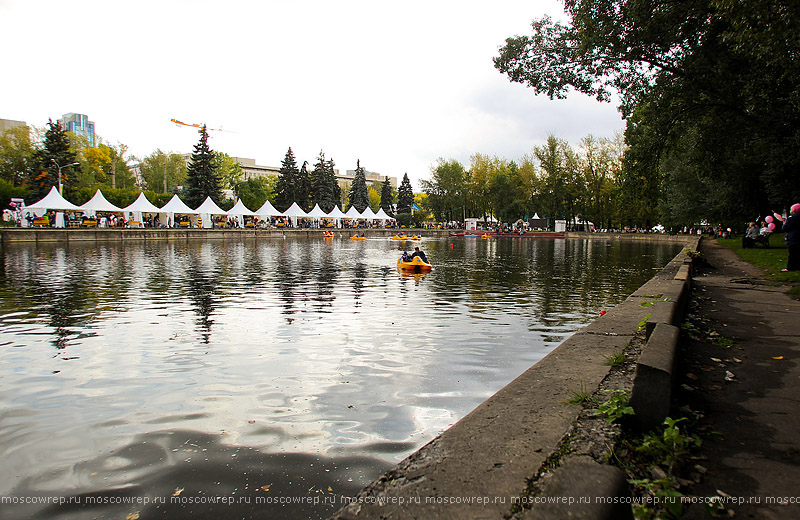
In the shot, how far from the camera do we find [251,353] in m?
8.93

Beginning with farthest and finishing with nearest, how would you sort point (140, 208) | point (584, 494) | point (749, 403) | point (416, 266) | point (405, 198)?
point (405, 198) → point (140, 208) → point (416, 266) → point (749, 403) → point (584, 494)

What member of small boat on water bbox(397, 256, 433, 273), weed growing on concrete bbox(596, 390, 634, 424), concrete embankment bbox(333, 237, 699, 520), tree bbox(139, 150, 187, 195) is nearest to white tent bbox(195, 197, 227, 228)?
small boat on water bbox(397, 256, 433, 273)

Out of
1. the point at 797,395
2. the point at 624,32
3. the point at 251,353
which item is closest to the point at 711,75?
the point at 624,32

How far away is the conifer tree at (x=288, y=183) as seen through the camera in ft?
318

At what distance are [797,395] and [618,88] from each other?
18.6 metres

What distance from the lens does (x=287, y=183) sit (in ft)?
319

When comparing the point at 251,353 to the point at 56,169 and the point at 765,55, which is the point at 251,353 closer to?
the point at 765,55

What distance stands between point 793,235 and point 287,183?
297ft

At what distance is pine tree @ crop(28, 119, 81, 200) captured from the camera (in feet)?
227

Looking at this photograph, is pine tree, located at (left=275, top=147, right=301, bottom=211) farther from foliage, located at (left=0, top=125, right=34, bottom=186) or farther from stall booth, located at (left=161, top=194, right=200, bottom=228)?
foliage, located at (left=0, top=125, right=34, bottom=186)

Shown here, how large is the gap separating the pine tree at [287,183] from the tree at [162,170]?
34137 millimetres

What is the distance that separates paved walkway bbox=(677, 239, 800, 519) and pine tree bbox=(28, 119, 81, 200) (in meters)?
82.2

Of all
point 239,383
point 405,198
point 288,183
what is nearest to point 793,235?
point 239,383

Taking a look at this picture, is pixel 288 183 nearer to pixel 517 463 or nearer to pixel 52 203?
pixel 52 203
